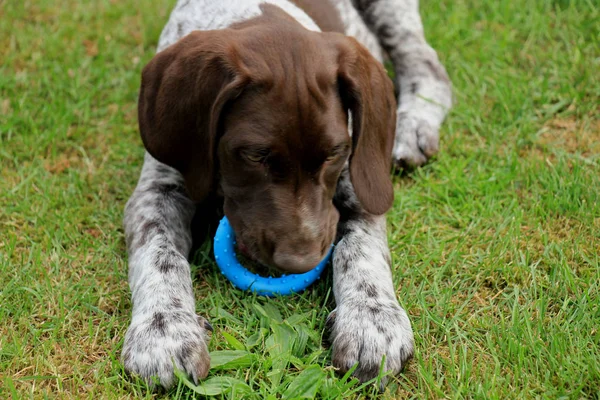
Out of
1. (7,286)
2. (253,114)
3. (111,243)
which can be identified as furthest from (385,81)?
(7,286)

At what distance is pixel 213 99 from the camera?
3.40 m

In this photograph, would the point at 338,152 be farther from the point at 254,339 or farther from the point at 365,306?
the point at 254,339

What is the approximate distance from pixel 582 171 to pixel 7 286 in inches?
118

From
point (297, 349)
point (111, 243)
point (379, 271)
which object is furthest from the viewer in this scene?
point (111, 243)

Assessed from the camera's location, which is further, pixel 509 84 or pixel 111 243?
pixel 509 84

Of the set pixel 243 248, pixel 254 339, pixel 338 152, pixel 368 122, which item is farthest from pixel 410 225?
pixel 254 339

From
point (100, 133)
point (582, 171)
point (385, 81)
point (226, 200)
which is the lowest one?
point (100, 133)

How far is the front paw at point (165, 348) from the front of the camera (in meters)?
3.14

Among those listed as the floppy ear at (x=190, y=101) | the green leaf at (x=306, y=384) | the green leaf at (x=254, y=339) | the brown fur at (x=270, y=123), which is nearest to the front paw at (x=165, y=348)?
the green leaf at (x=254, y=339)

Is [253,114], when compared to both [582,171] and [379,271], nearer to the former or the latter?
[379,271]

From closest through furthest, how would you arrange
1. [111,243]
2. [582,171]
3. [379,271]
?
[379,271]
[111,243]
[582,171]

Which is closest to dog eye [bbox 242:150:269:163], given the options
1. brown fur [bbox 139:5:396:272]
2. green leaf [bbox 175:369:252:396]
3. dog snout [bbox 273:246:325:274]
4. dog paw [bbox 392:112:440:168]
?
brown fur [bbox 139:5:396:272]

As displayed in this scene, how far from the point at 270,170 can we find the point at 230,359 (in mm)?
770

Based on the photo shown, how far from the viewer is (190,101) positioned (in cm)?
347
